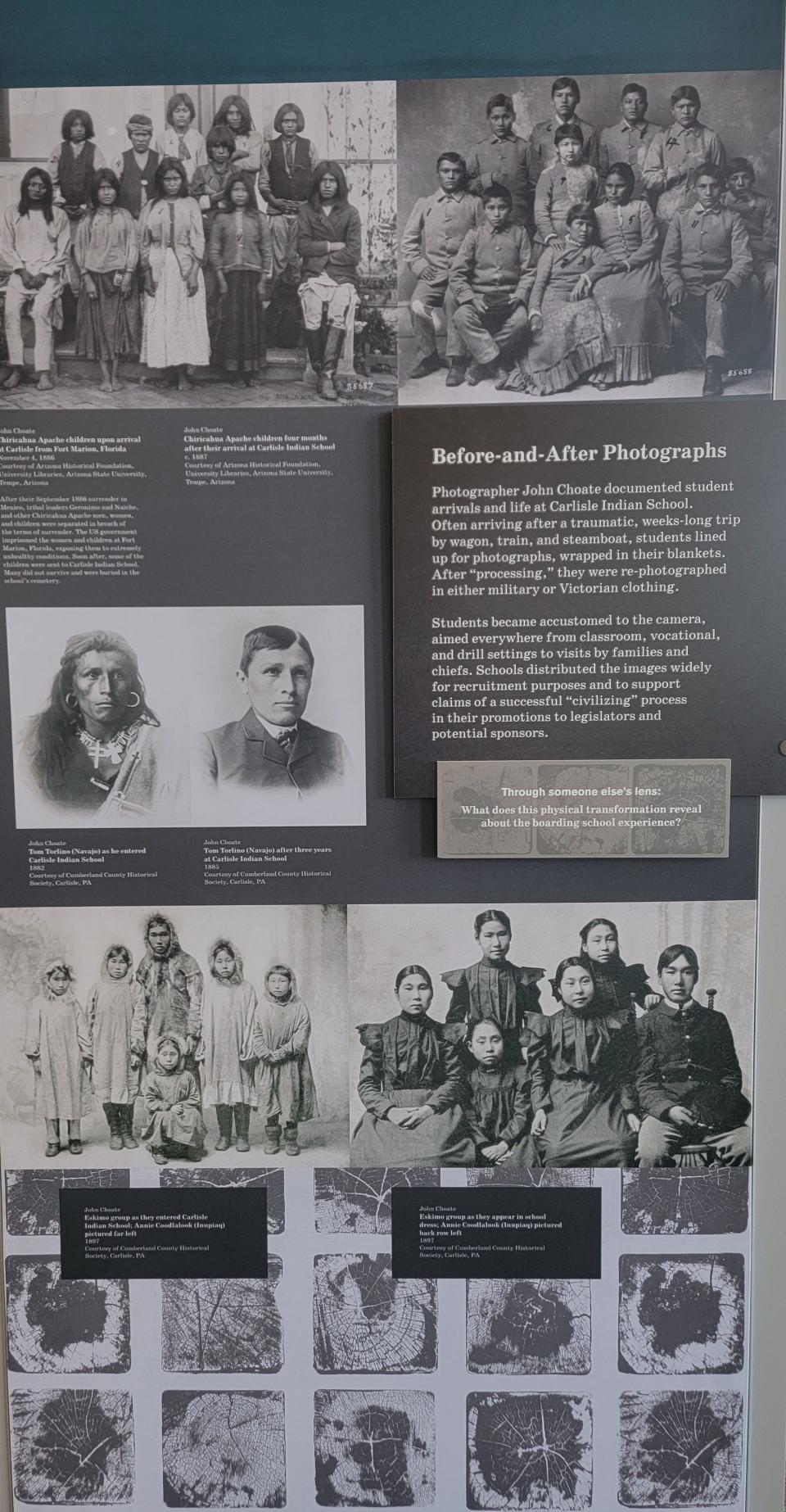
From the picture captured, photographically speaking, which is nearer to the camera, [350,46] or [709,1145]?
[350,46]

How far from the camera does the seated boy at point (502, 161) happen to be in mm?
1476

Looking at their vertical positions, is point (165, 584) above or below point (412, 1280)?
above

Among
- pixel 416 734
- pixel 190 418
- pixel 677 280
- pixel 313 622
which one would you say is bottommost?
pixel 416 734

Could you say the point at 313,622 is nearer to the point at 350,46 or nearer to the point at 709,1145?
the point at 350,46

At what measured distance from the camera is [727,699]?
1546mm

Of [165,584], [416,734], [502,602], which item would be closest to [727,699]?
[502,602]

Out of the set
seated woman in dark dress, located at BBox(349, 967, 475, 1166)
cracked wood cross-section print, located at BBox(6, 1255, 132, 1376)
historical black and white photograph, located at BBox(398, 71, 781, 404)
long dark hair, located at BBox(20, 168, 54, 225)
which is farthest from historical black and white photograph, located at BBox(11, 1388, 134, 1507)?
long dark hair, located at BBox(20, 168, 54, 225)

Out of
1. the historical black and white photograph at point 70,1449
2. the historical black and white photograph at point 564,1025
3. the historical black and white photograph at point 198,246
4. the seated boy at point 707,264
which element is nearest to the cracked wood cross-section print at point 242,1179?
the historical black and white photograph at point 564,1025

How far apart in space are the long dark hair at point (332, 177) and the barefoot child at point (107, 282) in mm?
271

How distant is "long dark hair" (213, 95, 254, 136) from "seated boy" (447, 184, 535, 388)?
355 millimetres

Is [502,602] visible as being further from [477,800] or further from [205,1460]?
[205,1460]

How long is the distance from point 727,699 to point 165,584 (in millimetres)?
869

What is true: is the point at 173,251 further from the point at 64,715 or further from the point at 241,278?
the point at 64,715
